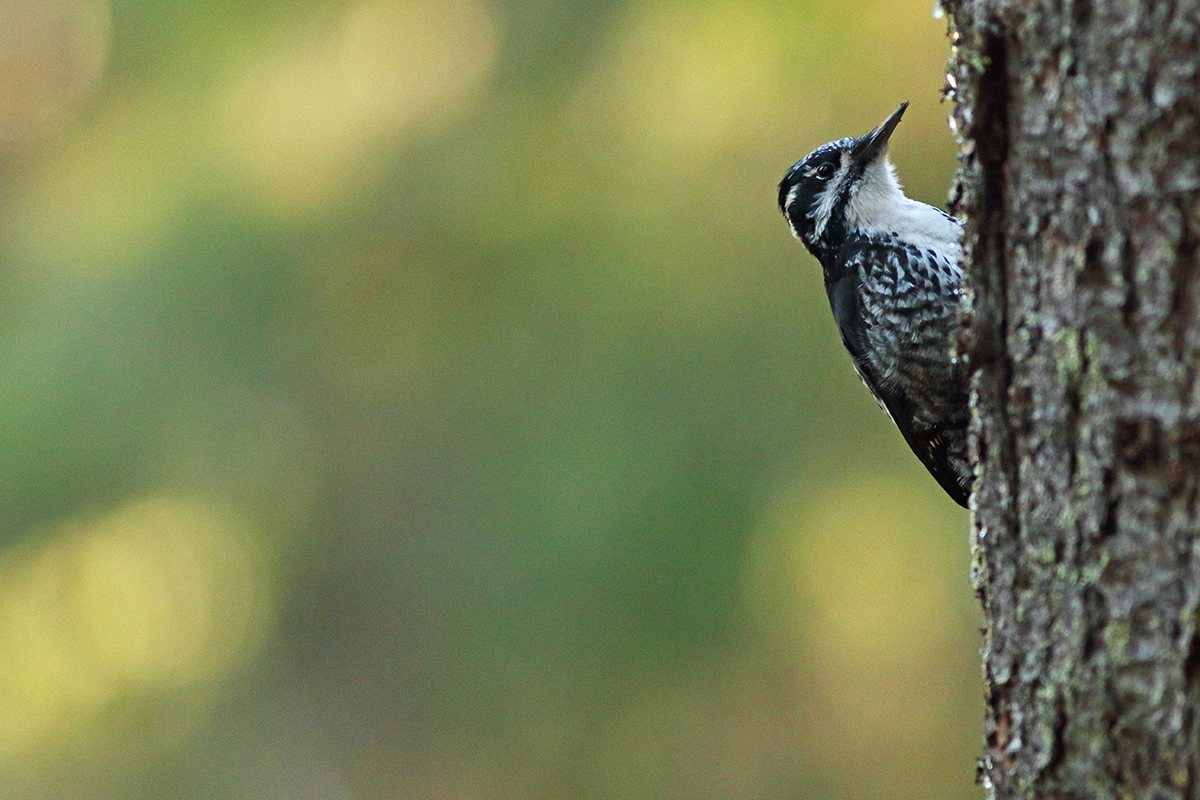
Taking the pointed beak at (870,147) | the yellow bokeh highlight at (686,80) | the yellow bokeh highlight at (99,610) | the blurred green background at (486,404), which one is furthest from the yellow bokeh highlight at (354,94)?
the pointed beak at (870,147)

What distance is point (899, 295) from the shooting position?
2.86 m

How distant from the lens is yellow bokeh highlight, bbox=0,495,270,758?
449 centimetres

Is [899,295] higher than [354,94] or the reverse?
the reverse

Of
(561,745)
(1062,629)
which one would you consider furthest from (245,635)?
(1062,629)

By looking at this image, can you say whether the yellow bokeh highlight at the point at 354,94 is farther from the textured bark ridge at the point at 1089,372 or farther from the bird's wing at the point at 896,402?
the textured bark ridge at the point at 1089,372

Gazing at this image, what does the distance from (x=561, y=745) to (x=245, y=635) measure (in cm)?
135

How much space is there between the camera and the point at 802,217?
10.7 feet

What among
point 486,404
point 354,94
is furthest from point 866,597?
point 354,94

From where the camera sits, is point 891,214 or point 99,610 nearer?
point 891,214

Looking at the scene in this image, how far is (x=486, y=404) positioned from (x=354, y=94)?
124 centimetres

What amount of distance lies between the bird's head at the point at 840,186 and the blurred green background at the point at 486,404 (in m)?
0.92

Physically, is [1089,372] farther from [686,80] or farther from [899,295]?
[686,80]

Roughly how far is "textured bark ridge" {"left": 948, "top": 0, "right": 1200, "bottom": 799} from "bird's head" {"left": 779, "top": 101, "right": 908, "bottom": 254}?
1573 mm

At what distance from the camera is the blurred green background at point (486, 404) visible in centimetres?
419
